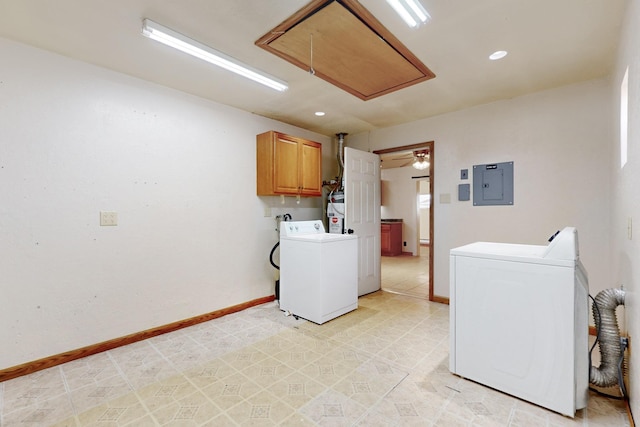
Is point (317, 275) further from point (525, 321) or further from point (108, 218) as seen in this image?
point (108, 218)

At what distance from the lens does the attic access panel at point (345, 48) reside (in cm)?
181

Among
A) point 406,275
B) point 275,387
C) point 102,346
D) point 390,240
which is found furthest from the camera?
point 390,240

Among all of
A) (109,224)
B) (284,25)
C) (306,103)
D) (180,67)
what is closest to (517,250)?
(284,25)

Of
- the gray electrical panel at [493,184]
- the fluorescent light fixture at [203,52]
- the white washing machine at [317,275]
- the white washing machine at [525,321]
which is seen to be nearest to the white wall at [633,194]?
the white washing machine at [525,321]

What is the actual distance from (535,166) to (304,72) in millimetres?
2680

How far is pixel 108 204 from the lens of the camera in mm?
2648

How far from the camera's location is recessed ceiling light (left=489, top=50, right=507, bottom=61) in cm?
234

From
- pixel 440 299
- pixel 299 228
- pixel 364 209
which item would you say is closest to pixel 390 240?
pixel 364 209

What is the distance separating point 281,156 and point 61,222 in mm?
2302

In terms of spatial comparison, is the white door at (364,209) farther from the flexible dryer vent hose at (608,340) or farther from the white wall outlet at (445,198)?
the flexible dryer vent hose at (608,340)

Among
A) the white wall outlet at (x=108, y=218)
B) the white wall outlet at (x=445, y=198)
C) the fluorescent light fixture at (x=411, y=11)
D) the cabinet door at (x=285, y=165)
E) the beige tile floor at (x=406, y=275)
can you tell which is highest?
the fluorescent light fixture at (x=411, y=11)

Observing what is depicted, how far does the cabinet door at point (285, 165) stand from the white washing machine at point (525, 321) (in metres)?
2.32

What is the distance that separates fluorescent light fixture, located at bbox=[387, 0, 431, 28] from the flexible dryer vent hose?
2.16 meters

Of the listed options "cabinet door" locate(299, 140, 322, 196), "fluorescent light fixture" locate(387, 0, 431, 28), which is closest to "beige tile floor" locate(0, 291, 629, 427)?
"cabinet door" locate(299, 140, 322, 196)
